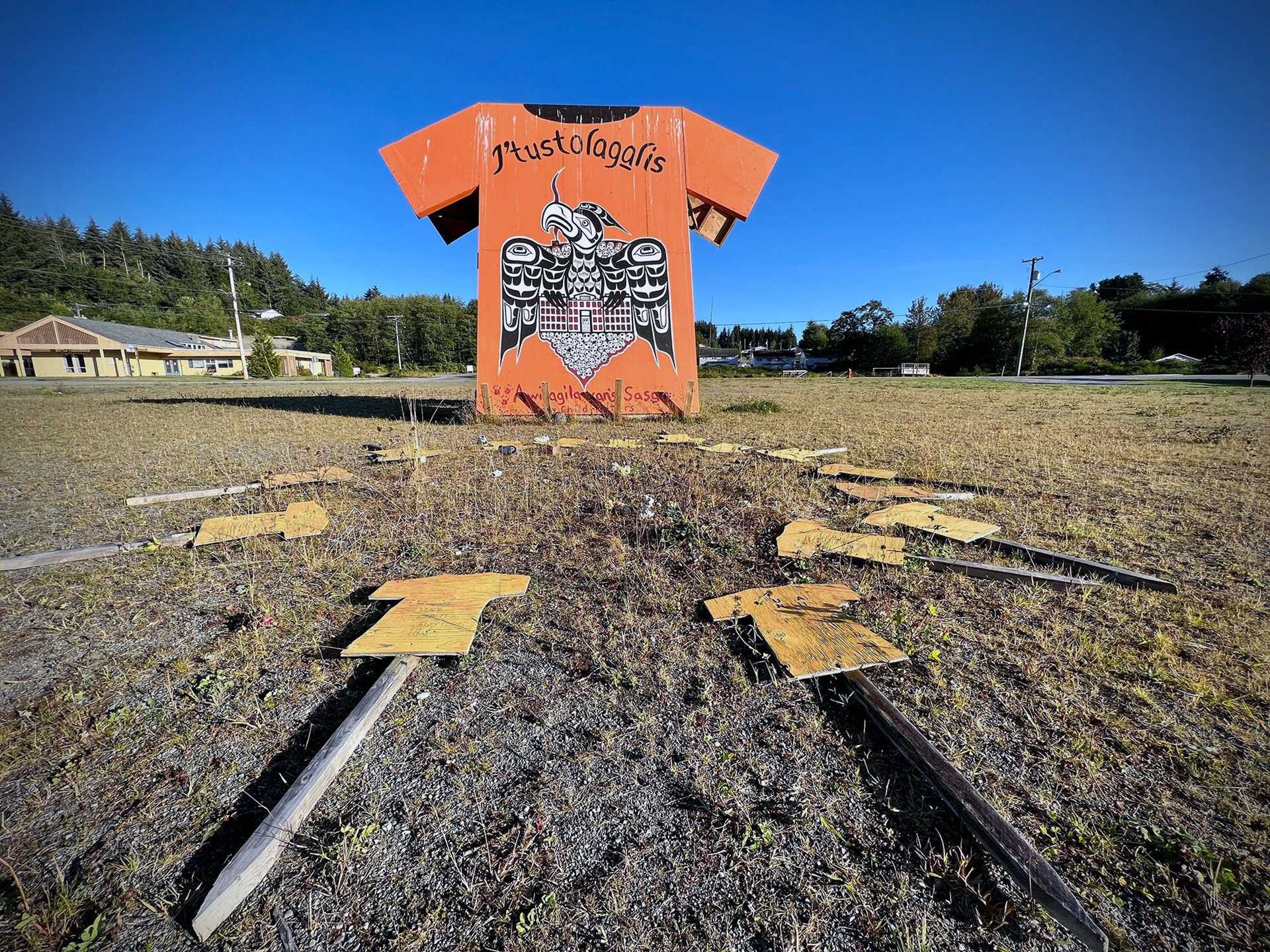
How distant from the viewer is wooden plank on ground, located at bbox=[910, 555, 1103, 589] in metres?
3.30

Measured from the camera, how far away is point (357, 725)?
6.68ft

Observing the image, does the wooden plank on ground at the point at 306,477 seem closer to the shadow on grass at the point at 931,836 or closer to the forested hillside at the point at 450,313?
the shadow on grass at the point at 931,836

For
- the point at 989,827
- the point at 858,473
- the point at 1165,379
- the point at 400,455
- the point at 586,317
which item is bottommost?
the point at 989,827

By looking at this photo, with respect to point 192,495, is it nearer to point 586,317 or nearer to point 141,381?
point 586,317

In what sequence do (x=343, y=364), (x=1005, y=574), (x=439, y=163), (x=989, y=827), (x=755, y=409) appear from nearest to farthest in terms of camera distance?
(x=989, y=827) → (x=1005, y=574) → (x=439, y=163) → (x=755, y=409) → (x=343, y=364)

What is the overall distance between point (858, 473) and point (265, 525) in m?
6.46

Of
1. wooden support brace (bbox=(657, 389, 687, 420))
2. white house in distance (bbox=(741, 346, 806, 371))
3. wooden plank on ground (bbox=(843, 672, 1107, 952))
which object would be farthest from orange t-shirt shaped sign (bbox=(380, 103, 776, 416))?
white house in distance (bbox=(741, 346, 806, 371))

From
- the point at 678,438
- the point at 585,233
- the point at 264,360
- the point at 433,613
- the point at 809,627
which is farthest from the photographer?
the point at 264,360

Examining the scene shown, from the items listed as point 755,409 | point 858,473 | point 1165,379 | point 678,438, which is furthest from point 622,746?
point 1165,379

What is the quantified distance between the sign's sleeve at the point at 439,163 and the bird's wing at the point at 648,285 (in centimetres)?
353

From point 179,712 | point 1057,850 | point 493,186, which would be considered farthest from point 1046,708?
point 493,186

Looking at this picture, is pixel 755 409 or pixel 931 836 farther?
pixel 755 409

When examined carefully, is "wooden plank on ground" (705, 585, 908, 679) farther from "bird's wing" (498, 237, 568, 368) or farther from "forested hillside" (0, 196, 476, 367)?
"forested hillside" (0, 196, 476, 367)

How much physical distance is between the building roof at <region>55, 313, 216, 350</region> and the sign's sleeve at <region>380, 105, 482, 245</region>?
53786mm
